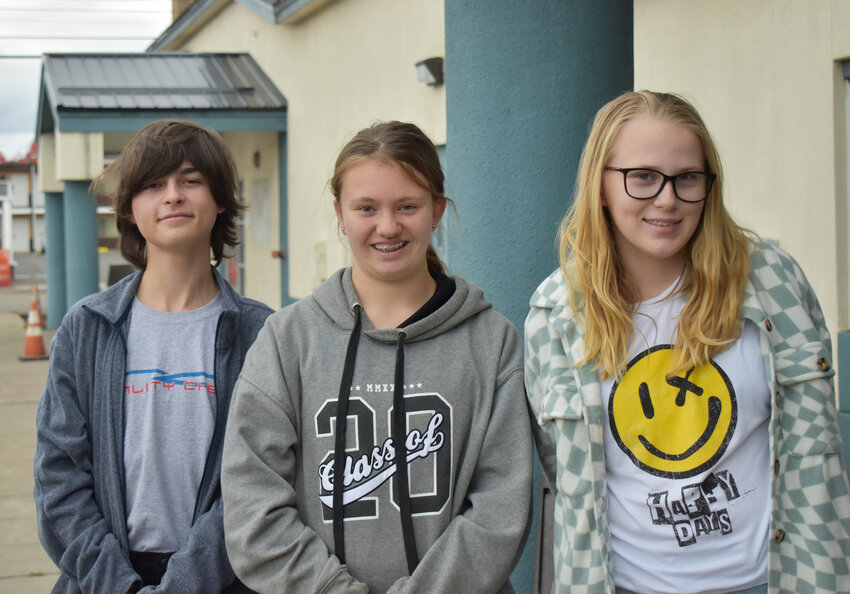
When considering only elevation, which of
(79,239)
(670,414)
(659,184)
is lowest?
(670,414)

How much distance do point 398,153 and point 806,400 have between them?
3.39ft

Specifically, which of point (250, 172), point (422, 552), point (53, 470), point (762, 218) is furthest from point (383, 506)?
point (250, 172)

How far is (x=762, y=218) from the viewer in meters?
4.81

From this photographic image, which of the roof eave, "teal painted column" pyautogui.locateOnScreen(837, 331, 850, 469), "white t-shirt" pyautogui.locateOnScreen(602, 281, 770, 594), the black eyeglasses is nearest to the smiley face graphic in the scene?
"white t-shirt" pyautogui.locateOnScreen(602, 281, 770, 594)

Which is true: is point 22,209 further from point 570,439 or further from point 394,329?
point 570,439

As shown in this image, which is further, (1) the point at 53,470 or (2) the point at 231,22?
(2) the point at 231,22

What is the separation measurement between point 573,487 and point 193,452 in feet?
3.08

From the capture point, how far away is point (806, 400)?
2027 millimetres

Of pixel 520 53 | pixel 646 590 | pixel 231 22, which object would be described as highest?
pixel 231 22

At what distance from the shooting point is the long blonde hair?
2.08 metres

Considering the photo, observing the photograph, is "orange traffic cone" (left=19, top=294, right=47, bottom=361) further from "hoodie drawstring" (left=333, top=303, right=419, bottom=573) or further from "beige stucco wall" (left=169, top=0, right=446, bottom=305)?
"hoodie drawstring" (left=333, top=303, right=419, bottom=573)

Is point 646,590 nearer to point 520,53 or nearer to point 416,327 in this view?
point 416,327

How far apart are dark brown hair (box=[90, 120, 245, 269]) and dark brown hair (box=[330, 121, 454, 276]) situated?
1.43 feet

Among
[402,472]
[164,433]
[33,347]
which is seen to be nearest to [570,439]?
[402,472]
